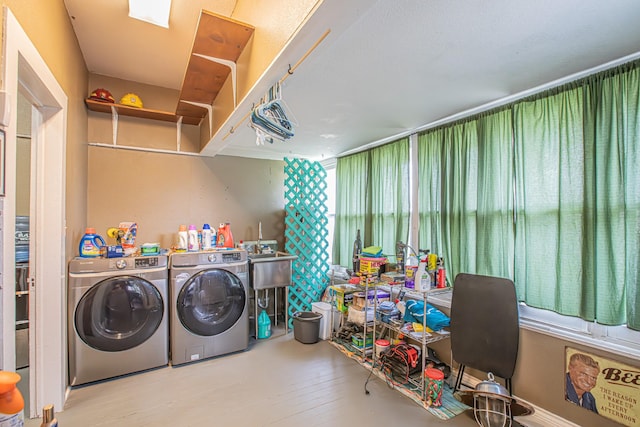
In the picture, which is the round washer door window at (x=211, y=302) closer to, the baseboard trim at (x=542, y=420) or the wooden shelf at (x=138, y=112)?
the wooden shelf at (x=138, y=112)

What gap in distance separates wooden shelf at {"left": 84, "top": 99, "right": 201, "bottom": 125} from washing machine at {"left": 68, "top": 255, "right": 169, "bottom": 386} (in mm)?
1501

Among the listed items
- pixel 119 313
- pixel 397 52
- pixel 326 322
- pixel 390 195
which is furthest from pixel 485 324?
pixel 119 313

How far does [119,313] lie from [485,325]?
2934mm

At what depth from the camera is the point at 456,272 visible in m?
2.54

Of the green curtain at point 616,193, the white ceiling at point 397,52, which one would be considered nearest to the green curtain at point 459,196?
the white ceiling at point 397,52

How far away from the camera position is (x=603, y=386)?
5.49ft

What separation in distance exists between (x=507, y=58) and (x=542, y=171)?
2.74 feet

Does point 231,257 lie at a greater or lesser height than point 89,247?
lesser

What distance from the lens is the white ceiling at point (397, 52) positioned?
128cm

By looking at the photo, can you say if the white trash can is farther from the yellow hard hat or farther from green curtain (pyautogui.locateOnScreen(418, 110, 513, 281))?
the yellow hard hat

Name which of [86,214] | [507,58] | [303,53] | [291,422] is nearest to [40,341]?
[86,214]

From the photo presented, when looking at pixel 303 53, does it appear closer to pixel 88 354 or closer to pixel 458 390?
pixel 458 390

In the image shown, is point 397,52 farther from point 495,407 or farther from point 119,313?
point 119,313

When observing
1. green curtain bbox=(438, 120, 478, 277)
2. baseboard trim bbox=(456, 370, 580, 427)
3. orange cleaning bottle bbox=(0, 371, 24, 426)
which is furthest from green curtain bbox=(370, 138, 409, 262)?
orange cleaning bottle bbox=(0, 371, 24, 426)
